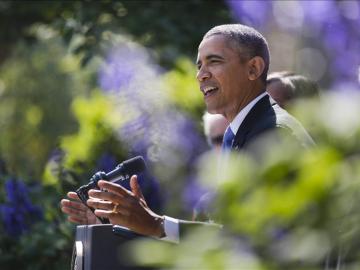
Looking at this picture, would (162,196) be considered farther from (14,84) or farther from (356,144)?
(14,84)

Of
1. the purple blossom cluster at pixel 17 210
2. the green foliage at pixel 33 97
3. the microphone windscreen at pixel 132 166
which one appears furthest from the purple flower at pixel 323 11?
the green foliage at pixel 33 97

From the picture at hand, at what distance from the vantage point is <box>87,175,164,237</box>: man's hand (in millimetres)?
2936

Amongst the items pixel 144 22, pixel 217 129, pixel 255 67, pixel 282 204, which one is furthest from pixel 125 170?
pixel 144 22

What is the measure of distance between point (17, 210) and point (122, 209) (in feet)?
9.88

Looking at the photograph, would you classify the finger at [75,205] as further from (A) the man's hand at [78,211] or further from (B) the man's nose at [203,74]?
(B) the man's nose at [203,74]

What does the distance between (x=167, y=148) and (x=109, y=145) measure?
0.38 meters

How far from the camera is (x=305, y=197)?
147 cm

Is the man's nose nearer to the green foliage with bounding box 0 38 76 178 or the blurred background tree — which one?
the blurred background tree

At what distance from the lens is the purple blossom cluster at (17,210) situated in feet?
18.9

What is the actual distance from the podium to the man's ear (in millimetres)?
945

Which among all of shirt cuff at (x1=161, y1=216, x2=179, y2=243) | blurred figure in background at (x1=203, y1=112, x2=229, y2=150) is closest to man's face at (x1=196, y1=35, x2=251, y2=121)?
shirt cuff at (x1=161, y1=216, x2=179, y2=243)

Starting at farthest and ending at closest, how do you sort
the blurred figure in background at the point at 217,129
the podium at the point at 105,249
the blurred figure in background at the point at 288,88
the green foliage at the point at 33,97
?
the green foliage at the point at 33,97, the blurred figure in background at the point at 217,129, the blurred figure in background at the point at 288,88, the podium at the point at 105,249

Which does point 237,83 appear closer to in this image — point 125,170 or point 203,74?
point 203,74

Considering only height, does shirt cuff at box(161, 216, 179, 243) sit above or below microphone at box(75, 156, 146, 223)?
below
